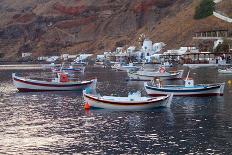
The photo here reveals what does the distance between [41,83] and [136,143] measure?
5635cm

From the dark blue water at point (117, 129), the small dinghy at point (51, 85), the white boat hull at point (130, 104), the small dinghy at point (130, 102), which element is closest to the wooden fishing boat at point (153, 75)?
the small dinghy at point (51, 85)

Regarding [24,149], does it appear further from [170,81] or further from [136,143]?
[170,81]

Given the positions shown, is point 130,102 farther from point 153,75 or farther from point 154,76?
point 153,75

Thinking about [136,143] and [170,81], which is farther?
[170,81]

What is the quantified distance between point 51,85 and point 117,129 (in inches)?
1890

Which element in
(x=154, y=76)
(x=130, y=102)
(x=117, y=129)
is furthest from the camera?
(x=154, y=76)

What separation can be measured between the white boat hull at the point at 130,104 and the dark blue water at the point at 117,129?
42.4 inches

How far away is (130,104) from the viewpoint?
69.4 metres

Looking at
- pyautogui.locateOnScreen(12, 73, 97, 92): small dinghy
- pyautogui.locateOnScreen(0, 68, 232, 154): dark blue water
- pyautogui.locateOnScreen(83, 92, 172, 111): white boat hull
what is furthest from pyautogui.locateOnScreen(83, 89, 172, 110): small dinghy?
pyautogui.locateOnScreen(12, 73, 97, 92): small dinghy

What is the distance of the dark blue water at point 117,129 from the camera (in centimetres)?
4759

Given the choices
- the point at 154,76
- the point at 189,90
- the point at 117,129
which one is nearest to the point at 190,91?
the point at 189,90

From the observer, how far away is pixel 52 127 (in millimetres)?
58969

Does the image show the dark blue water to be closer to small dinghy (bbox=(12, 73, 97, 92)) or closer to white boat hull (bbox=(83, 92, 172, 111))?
white boat hull (bbox=(83, 92, 172, 111))

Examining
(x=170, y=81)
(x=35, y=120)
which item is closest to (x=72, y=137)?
(x=35, y=120)
